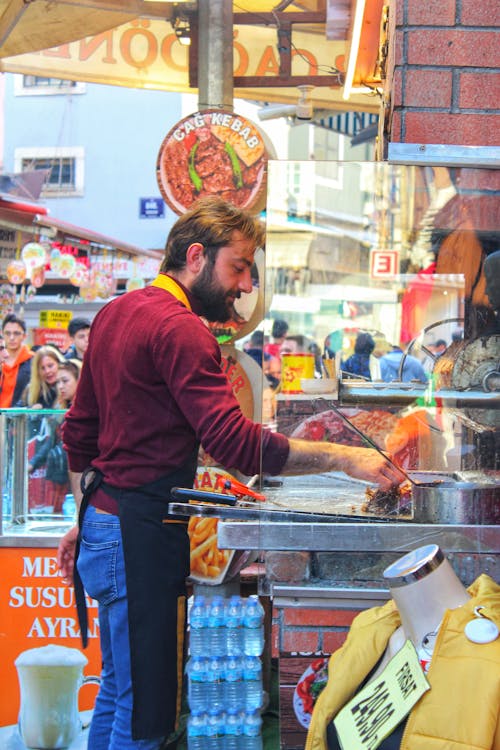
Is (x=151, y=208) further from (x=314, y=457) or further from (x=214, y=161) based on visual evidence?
(x=314, y=457)

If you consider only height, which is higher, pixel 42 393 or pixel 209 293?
pixel 209 293

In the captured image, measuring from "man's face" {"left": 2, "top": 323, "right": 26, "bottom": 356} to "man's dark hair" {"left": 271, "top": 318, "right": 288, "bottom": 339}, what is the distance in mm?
7179

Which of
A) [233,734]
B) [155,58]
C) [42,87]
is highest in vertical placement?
[42,87]

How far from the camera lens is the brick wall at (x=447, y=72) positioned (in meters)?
2.42

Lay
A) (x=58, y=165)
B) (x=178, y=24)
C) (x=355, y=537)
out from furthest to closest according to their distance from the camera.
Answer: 1. (x=58, y=165)
2. (x=178, y=24)
3. (x=355, y=537)

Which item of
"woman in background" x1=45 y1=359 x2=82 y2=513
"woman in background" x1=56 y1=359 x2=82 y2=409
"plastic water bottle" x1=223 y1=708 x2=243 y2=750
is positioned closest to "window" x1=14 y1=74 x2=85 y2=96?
"woman in background" x1=56 y1=359 x2=82 y2=409

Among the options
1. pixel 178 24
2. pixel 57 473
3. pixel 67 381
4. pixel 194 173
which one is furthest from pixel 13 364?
pixel 57 473

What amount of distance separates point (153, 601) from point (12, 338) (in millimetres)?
7218

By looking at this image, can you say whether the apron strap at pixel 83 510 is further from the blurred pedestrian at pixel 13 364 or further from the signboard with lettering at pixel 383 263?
the blurred pedestrian at pixel 13 364

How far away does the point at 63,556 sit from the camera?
2961 millimetres

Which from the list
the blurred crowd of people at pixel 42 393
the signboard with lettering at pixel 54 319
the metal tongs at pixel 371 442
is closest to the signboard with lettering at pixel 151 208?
the signboard with lettering at pixel 54 319

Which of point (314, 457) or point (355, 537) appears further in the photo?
point (314, 457)

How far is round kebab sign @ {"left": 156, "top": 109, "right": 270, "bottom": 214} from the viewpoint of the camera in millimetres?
4645

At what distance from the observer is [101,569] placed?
2543mm
